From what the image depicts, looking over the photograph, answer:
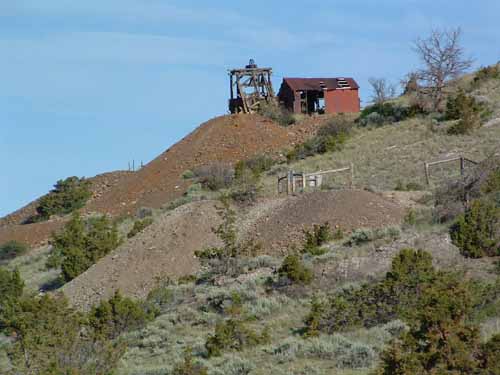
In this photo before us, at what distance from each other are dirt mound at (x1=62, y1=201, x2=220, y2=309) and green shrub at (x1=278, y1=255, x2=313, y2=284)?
5.73 metres

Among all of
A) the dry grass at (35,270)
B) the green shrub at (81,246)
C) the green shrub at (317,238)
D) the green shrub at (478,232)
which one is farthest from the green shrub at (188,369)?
the dry grass at (35,270)

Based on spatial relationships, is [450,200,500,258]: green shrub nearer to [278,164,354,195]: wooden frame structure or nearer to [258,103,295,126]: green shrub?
[278,164,354,195]: wooden frame structure

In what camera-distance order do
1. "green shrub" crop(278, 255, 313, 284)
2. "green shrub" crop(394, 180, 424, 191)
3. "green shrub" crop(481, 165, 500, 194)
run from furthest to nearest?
"green shrub" crop(394, 180, 424, 191)
"green shrub" crop(481, 165, 500, 194)
"green shrub" crop(278, 255, 313, 284)

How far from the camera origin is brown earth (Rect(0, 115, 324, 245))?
166 feet

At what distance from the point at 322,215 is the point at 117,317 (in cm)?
885

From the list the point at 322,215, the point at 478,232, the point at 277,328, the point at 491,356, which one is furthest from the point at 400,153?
the point at 491,356

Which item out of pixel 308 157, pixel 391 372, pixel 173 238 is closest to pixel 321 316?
pixel 391 372

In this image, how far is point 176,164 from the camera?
55500mm

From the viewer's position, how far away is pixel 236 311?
25.2m

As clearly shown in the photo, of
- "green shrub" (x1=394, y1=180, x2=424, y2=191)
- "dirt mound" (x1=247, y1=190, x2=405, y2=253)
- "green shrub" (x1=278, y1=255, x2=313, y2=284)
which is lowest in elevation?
"green shrub" (x1=278, y1=255, x2=313, y2=284)

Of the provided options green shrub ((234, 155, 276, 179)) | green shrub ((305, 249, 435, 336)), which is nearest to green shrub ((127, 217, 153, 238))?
green shrub ((234, 155, 276, 179))

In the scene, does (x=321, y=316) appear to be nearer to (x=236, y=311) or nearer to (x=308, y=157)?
(x=236, y=311)

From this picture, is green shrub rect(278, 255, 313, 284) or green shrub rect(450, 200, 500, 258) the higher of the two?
green shrub rect(450, 200, 500, 258)

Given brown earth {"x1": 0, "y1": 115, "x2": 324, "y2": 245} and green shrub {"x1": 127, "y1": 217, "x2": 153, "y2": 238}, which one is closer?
green shrub {"x1": 127, "y1": 217, "x2": 153, "y2": 238}
